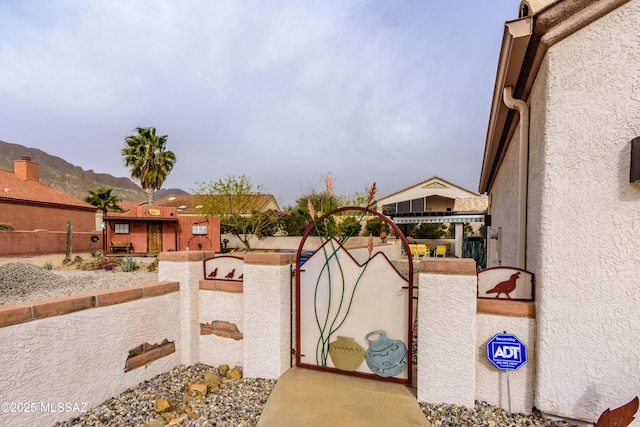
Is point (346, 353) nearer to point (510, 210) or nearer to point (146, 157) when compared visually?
point (510, 210)

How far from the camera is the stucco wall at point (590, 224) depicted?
2.50 meters

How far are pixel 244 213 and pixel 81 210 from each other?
1431 centimetres

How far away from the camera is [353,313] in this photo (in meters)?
3.55

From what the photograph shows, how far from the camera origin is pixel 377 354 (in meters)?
3.42

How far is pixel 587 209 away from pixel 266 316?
3593 millimetres

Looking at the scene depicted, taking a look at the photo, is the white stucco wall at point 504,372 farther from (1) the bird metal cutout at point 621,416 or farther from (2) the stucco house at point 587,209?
(1) the bird metal cutout at point 621,416

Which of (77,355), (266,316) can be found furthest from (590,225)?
(77,355)

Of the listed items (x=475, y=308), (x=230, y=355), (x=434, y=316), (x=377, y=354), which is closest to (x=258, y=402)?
(x=230, y=355)

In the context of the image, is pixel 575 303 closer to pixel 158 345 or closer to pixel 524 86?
pixel 524 86

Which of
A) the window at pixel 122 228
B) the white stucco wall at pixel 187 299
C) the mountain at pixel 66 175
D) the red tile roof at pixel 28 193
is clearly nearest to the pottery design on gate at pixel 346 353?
the white stucco wall at pixel 187 299

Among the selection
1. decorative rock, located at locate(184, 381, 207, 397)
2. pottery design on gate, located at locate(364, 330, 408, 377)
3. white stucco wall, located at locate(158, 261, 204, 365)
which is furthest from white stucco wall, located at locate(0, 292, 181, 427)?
pottery design on gate, located at locate(364, 330, 408, 377)

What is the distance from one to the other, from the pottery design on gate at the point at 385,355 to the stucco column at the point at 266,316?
1.09m

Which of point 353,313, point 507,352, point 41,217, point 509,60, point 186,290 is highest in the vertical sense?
point 509,60

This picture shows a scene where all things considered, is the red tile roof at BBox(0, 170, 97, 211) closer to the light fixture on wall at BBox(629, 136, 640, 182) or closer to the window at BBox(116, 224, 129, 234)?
the window at BBox(116, 224, 129, 234)
